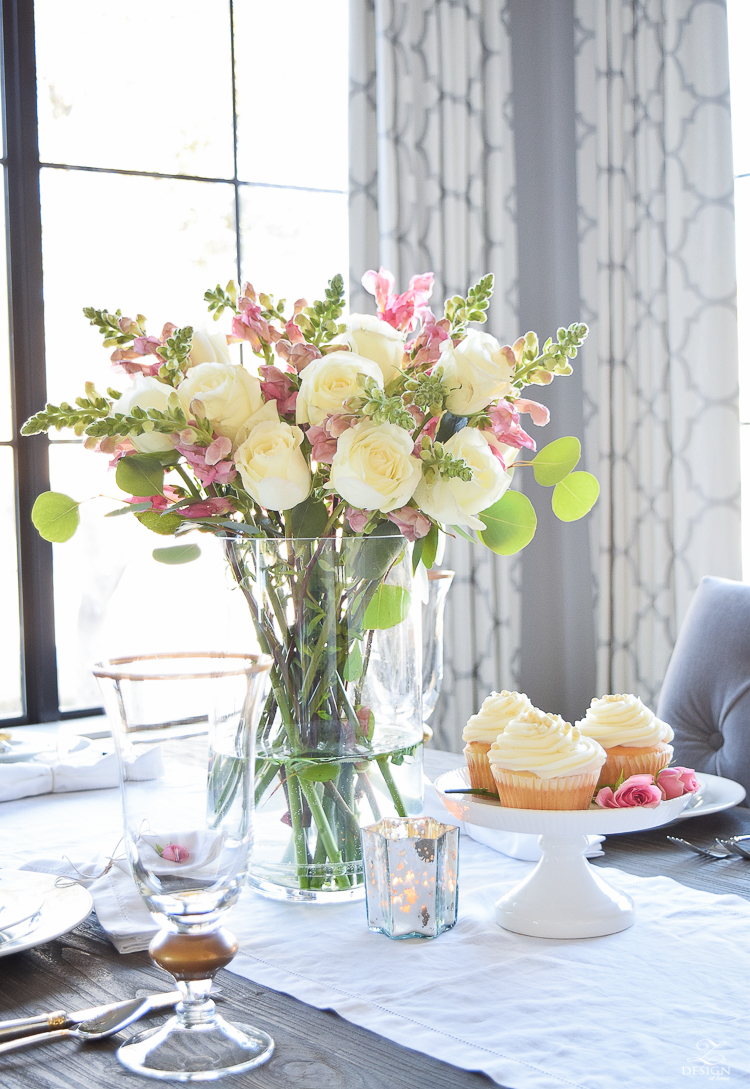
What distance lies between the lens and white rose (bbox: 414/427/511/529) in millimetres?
896

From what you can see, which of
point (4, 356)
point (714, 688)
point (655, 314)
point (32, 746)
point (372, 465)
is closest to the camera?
point (372, 465)

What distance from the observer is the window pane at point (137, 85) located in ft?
8.79

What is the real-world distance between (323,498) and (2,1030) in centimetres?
50

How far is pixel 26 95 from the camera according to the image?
2590mm

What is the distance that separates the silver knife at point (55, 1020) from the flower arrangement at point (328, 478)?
23 cm

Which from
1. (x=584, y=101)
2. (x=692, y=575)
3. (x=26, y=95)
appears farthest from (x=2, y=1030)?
(x=584, y=101)

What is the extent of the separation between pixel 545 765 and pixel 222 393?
409 mm

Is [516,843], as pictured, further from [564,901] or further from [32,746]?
[32,746]

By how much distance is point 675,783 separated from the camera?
95 cm

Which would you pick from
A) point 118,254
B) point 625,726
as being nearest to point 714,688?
point 625,726

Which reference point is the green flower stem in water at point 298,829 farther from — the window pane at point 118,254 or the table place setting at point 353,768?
the window pane at point 118,254

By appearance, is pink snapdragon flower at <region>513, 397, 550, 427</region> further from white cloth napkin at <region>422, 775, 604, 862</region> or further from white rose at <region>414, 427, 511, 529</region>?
white cloth napkin at <region>422, 775, 604, 862</region>

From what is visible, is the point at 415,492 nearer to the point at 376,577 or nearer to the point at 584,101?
the point at 376,577

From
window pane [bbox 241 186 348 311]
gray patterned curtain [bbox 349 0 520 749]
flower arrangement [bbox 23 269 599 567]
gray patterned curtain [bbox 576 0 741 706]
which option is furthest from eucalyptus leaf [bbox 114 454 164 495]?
gray patterned curtain [bbox 576 0 741 706]
